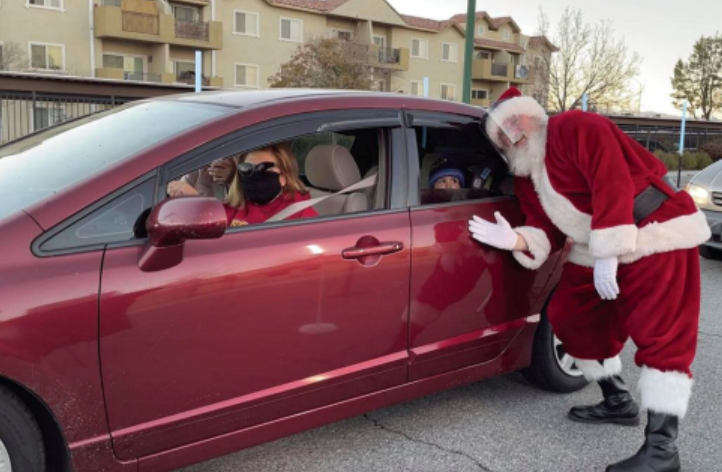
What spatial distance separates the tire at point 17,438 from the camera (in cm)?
212

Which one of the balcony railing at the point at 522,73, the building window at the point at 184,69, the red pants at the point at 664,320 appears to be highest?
the balcony railing at the point at 522,73

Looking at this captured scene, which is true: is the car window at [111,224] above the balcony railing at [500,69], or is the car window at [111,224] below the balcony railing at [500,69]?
below

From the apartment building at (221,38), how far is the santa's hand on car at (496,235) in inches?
1341

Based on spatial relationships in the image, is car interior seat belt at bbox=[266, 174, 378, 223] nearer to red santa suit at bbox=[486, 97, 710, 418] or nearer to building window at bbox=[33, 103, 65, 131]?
red santa suit at bbox=[486, 97, 710, 418]

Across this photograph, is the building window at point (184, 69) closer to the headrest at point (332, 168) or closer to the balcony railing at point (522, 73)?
the balcony railing at point (522, 73)

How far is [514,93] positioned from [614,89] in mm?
31472

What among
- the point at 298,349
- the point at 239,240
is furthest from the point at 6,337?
the point at 298,349

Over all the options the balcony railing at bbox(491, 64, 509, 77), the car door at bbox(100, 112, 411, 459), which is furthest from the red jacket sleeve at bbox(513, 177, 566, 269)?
the balcony railing at bbox(491, 64, 509, 77)

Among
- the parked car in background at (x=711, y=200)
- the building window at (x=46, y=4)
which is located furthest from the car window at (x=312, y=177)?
the building window at (x=46, y=4)

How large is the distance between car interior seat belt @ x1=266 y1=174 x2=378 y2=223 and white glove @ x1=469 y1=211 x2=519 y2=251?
1.61ft

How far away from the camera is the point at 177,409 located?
2.41 m

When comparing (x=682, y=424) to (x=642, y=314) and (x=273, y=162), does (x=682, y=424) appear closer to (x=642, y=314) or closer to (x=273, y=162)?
(x=642, y=314)

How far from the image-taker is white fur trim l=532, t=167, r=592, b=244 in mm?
3152

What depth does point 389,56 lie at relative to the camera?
46.8 m
